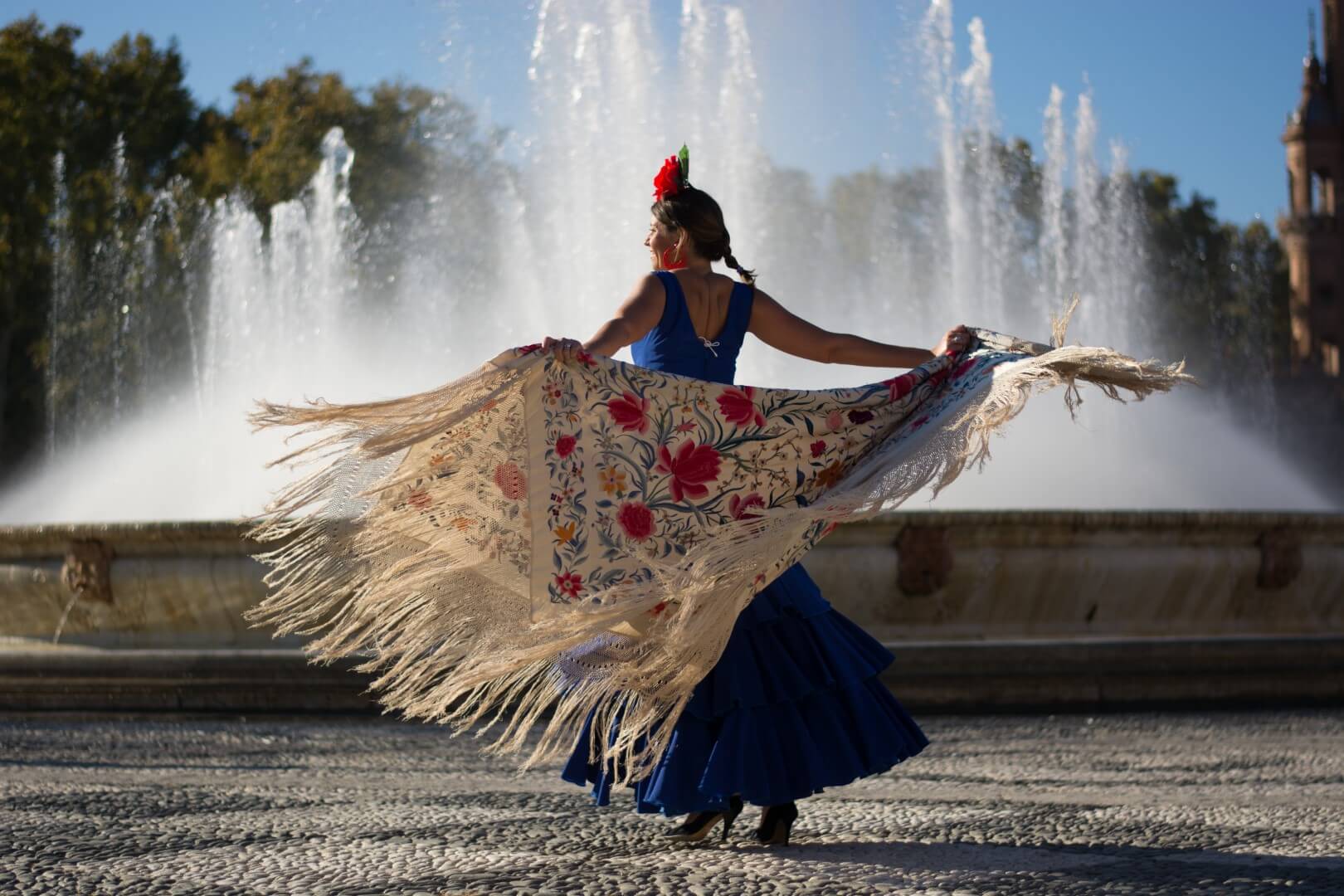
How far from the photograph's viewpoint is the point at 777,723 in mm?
3723

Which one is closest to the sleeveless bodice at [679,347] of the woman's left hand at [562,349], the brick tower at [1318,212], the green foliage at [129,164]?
the woman's left hand at [562,349]

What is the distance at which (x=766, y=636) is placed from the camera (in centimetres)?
381

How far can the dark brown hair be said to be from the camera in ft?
13.3

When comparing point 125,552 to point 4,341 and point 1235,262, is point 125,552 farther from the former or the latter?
point 1235,262

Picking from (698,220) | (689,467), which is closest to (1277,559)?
(698,220)

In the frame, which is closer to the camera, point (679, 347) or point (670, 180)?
point (679, 347)

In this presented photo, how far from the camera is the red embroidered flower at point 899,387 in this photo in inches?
159

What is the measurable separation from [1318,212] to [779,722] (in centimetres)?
6071

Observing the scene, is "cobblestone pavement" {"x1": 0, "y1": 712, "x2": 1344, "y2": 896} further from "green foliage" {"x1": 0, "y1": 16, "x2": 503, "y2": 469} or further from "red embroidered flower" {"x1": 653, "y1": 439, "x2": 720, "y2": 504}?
"green foliage" {"x1": 0, "y1": 16, "x2": 503, "y2": 469}

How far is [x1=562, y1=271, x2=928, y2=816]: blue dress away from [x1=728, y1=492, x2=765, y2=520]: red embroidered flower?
0.19 meters

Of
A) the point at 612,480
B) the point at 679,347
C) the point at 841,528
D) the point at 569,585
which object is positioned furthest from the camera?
the point at 841,528

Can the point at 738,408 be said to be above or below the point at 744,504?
above

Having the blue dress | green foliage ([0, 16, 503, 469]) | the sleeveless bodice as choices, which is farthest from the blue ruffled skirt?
green foliage ([0, 16, 503, 469])

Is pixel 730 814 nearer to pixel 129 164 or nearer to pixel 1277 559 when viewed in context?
pixel 1277 559
